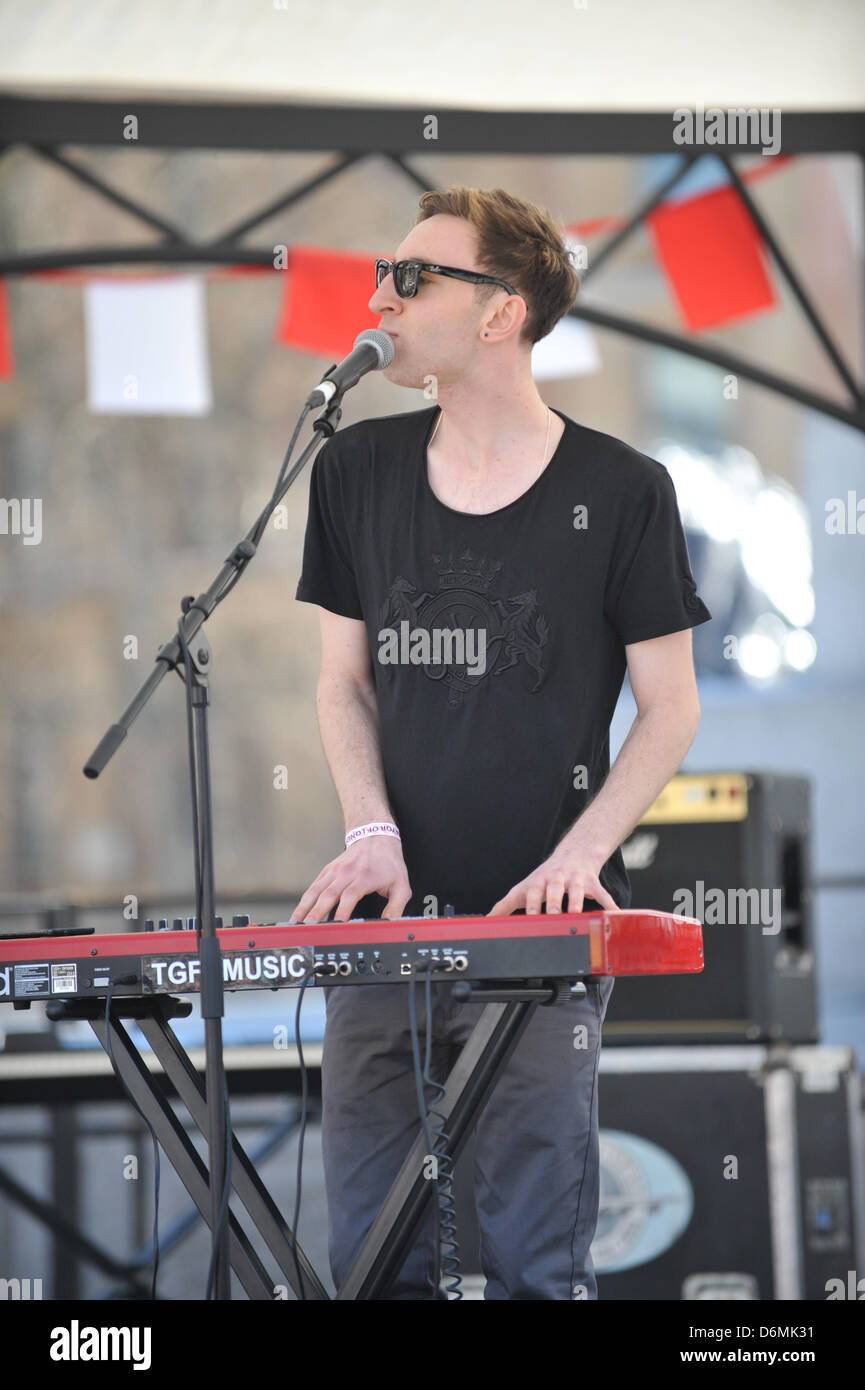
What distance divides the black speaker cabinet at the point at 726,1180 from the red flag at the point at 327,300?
7.75ft

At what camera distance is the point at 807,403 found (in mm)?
4414

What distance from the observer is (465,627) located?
2027 mm

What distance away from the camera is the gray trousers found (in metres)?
1.84

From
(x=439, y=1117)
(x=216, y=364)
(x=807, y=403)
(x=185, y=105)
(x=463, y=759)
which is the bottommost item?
(x=439, y=1117)

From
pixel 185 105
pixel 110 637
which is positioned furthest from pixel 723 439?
pixel 185 105

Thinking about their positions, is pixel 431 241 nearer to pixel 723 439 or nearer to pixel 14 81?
pixel 14 81

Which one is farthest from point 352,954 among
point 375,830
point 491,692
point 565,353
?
point 565,353

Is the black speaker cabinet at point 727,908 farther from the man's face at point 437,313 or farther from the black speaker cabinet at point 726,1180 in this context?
the man's face at point 437,313

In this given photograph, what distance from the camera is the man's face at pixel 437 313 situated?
207 centimetres

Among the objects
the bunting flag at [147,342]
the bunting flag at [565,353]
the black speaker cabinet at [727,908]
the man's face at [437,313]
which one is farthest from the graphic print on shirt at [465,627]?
the bunting flag at [147,342]

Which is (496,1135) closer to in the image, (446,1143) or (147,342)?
(446,1143)

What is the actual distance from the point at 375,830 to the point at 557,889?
13.0 inches
